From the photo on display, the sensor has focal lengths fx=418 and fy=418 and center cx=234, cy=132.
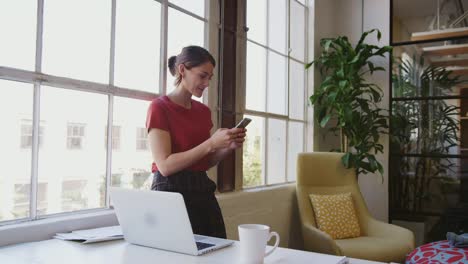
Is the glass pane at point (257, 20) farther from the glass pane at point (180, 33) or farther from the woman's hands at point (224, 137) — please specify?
the woman's hands at point (224, 137)

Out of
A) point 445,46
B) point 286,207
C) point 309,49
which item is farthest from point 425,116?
point 286,207

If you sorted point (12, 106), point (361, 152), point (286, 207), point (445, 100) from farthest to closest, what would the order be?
point (445, 100), point (361, 152), point (286, 207), point (12, 106)

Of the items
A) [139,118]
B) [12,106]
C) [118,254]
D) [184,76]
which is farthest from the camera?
[139,118]

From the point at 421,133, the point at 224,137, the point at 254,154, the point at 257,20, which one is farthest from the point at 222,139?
the point at 421,133

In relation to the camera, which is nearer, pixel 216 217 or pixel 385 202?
pixel 216 217

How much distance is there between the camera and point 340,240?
3045mm

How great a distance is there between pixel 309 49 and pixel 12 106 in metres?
2.91

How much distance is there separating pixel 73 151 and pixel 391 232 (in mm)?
2326

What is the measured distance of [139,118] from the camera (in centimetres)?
212

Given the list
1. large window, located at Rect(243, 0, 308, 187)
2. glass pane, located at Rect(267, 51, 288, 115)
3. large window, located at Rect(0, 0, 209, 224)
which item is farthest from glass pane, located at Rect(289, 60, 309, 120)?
large window, located at Rect(0, 0, 209, 224)

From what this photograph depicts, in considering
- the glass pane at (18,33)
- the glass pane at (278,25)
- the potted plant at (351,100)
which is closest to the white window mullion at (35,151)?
the glass pane at (18,33)

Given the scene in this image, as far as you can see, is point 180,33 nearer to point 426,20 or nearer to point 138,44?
point 138,44

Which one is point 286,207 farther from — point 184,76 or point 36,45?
point 36,45

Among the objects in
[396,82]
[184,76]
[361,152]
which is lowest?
[361,152]
